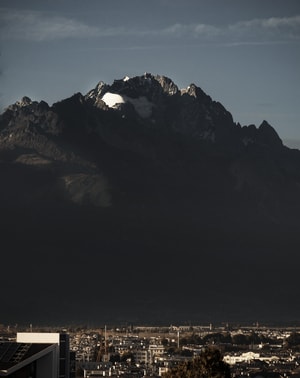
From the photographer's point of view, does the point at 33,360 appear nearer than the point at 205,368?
No

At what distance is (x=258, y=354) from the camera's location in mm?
158000

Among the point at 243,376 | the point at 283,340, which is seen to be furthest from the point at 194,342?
the point at 243,376

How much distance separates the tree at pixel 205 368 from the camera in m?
62.8

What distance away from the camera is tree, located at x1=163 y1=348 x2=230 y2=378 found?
2474 inches

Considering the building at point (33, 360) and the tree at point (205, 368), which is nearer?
the tree at point (205, 368)

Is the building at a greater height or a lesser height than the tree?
greater

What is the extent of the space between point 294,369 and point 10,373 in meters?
69.5

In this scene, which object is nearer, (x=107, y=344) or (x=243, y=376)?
(x=243, y=376)

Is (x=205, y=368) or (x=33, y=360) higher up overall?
(x=33, y=360)

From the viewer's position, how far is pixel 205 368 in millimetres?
63031

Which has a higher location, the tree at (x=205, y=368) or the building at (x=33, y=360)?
the building at (x=33, y=360)

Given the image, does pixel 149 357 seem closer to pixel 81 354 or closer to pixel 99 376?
pixel 81 354

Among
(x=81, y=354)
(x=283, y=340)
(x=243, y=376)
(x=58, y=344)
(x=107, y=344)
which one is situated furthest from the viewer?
(x=283, y=340)

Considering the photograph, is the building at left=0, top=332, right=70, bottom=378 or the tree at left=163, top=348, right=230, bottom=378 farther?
the building at left=0, top=332, right=70, bottom=378
